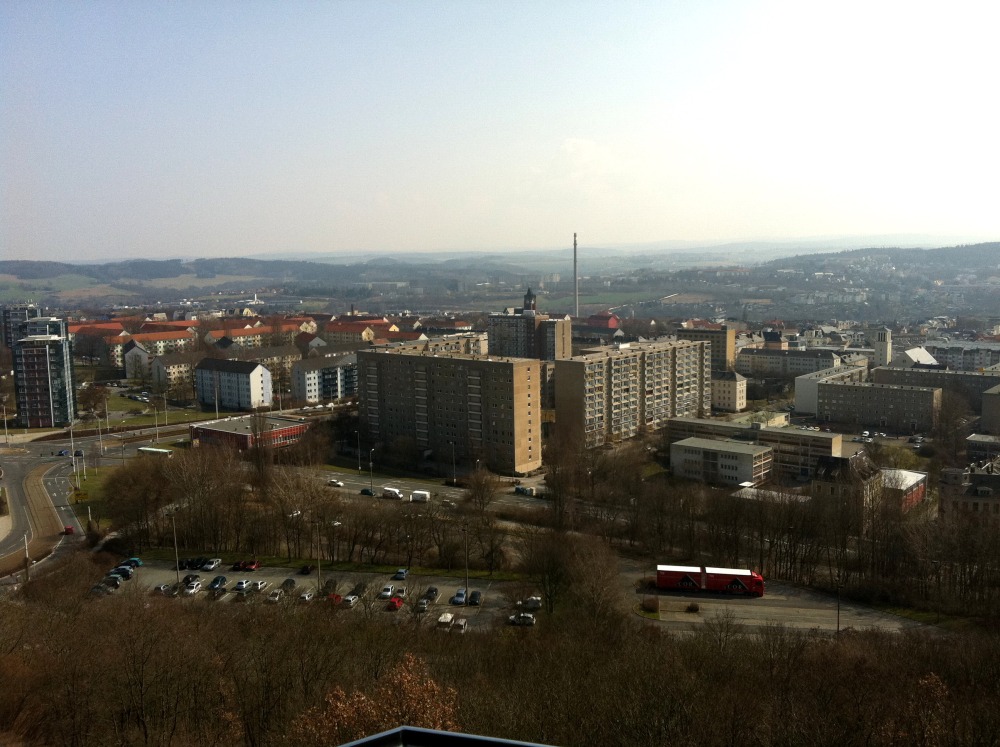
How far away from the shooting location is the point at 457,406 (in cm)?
1359

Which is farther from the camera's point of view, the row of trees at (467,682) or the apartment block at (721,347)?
the apartment block at (721,347)

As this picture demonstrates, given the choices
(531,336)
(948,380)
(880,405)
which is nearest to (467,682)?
(880,405)

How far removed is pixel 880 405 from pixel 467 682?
13.4 meters

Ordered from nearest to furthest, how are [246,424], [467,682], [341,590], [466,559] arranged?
[467,682] → [341,590] → [466,559] → [246,424]

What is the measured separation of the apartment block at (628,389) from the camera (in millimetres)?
14203

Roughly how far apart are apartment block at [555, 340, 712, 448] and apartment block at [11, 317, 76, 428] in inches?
400

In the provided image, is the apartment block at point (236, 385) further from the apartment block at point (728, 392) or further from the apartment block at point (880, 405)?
the apartment block at point (880, 405)

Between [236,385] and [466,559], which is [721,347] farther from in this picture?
[466,559]

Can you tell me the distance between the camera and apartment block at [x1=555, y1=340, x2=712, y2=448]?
46.6 feet

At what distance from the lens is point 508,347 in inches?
887

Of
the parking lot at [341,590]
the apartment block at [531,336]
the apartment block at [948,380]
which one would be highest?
the apartment block at [531,336]

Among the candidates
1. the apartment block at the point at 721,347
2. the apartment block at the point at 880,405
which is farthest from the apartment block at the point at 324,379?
the apartment block at the point at 880,405

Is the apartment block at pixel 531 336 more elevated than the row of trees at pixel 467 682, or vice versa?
the apartment block at pixel 531 336

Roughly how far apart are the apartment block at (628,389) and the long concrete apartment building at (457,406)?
110 centimetres
